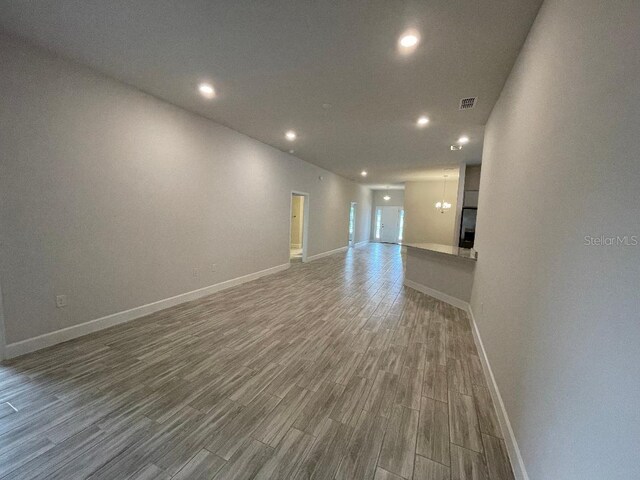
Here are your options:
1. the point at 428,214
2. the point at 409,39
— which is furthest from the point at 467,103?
the point at 428,214

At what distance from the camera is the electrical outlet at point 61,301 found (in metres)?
2.67

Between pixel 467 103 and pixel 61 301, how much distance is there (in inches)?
202

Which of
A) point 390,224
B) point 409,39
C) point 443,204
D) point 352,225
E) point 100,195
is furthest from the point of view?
point 390,224

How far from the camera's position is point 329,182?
875cm

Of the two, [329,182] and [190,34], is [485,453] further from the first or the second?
[329,182]

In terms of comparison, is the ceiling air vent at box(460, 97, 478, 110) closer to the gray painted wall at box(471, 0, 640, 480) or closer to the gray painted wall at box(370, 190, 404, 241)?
the gray painted wall at box(471, 0, 640, 480)

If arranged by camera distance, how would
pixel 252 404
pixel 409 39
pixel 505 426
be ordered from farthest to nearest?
pixel 409 39
pixel 252 404
pixel 505 426

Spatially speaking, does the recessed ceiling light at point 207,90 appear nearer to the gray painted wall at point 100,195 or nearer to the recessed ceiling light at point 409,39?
the gray painted wall at point 100,195

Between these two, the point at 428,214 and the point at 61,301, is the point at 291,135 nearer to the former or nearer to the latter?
the point at 61,301

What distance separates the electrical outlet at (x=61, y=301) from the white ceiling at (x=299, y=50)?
2.42 m

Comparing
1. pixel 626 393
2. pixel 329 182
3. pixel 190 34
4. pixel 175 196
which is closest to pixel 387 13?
pixel 190 34

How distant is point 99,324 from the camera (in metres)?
2.99

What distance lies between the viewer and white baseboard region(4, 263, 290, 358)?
245cm

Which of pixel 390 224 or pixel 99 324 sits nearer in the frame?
pixel 99 324
